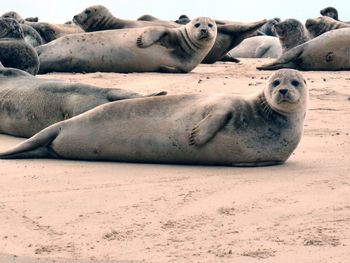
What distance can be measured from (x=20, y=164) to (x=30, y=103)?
4.68 feet

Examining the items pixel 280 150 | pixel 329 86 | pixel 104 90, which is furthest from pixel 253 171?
pixel 329 86

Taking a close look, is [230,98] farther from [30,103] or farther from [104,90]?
[30,103]

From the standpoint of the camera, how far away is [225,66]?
13570 millimetres

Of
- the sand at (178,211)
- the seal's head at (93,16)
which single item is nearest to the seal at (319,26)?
the seal's head at (93,16)

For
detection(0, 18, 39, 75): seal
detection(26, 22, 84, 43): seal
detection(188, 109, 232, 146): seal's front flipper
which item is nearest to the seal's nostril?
detection(188, 109, 232, 146): seal's front flipper

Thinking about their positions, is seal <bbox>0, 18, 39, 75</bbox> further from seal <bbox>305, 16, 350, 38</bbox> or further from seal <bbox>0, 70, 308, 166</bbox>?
seal <bbox>305, 16, 350, 38</bbox>

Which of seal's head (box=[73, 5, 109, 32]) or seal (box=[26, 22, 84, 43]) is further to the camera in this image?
seal (box=[26, 22, 84, 43])

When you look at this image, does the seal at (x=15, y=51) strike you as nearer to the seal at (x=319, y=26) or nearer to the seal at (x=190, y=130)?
the seal at (x=190, y=130)

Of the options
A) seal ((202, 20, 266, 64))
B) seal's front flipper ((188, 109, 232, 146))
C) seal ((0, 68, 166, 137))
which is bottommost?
seal ((202, 20, 266, 64))

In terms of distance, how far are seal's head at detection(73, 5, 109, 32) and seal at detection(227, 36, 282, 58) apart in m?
4.46

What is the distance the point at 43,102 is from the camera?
268 inches

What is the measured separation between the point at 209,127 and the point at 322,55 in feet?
23.2

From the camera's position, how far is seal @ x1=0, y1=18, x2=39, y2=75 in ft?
31.1

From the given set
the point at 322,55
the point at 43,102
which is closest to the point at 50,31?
the point at 322,55
